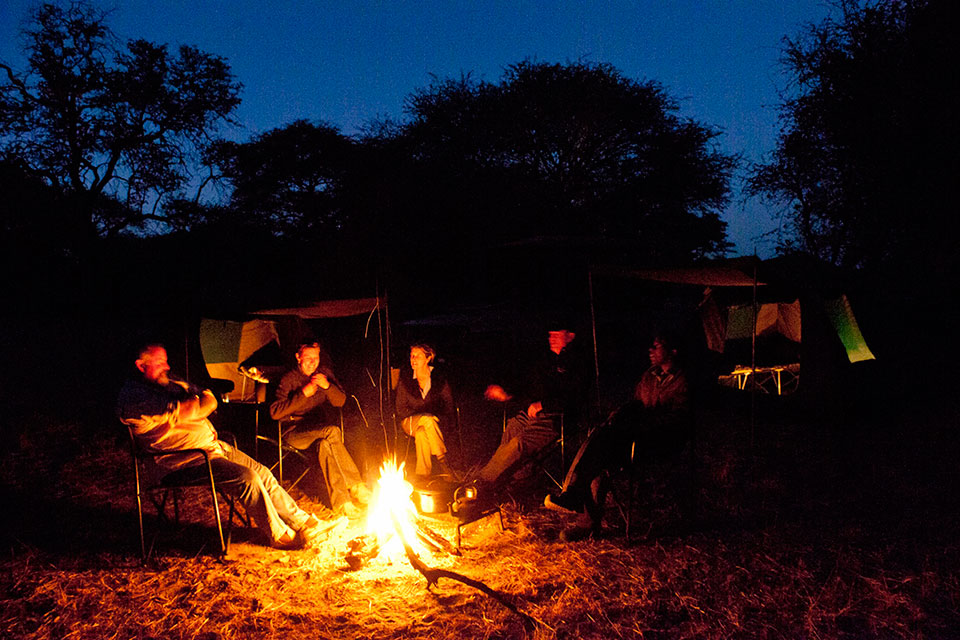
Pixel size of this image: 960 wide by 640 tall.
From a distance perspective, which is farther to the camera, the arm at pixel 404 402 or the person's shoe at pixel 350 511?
the arm at pixel 404 402

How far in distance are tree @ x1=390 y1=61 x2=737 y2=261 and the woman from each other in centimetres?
1301

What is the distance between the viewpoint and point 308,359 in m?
4.76

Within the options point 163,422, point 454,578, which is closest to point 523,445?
point 454,578

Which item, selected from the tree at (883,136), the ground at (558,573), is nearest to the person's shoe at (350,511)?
the ground at (558,573)

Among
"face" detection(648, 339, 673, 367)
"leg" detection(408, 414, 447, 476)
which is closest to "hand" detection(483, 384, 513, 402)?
"leg" detection(408, 414, 447, 476)

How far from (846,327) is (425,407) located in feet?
11.7

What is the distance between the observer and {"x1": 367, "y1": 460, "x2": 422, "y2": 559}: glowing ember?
3748 millimetres

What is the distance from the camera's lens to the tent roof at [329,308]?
4.99 metres

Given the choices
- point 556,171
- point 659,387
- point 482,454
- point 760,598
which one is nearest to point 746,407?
point 482,454

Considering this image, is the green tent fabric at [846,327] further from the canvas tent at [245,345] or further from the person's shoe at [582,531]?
the canvas tent at [245,345]

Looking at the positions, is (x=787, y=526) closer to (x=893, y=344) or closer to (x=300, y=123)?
(x=893, y=344)

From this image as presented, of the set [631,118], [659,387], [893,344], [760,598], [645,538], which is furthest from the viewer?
[631,118]

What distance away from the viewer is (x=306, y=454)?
4.83m

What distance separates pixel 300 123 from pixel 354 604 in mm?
18580
